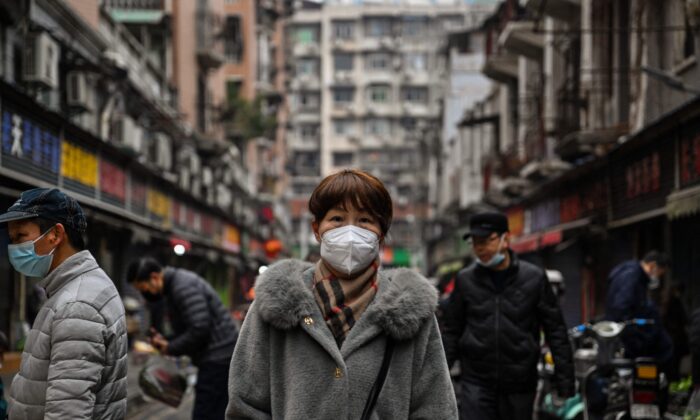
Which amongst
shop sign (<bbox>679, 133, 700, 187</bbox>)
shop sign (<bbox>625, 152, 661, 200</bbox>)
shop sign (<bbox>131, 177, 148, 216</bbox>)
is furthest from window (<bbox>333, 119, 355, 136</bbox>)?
shop sign (<bbox>679, 133, 700, 187</bbox>)

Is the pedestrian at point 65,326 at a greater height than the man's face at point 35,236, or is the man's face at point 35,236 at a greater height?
the man's face at point 35,236

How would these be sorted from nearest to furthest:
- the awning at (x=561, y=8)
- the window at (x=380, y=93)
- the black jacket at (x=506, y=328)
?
the black jacket at (x=506, y=328) → the awning at (x=561, y=8) → the window at (x=380, y=93)

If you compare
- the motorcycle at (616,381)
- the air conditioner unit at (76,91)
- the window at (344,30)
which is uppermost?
the window at (344,30)

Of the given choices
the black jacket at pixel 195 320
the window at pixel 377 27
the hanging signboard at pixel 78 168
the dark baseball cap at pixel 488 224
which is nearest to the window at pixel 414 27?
the window at pixel 377 27

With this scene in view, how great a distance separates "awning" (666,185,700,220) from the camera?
1353 centimetres

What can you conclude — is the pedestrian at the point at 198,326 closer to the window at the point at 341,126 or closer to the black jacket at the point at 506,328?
the black jacket at the point at 506,328

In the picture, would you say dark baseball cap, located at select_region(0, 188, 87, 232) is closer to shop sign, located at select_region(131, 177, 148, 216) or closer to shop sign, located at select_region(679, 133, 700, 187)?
shop sign, located at select_region(679, 133, 700, 187)

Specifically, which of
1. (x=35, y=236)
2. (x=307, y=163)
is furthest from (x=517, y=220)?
(x=307, y=163)

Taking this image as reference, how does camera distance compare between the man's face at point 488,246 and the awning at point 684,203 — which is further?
the awning at point 684,203

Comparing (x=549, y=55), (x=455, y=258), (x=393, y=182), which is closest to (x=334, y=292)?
(x=549, y=55)

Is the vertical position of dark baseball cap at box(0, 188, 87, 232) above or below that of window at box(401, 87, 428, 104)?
below

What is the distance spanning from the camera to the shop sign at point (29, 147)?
16.0 meters

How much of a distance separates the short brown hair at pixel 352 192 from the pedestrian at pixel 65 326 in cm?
121

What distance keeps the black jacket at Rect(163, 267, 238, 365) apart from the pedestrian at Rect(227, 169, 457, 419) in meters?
4.90
